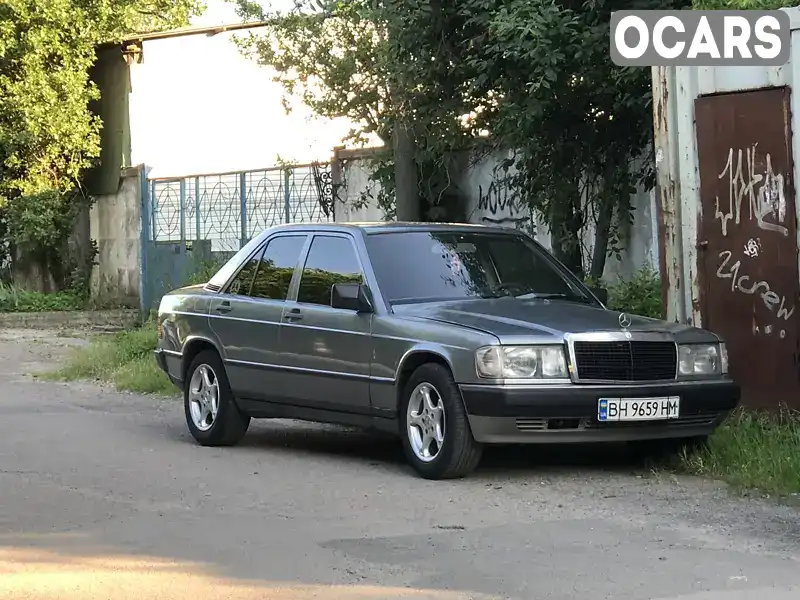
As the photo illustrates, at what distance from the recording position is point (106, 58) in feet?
91.4

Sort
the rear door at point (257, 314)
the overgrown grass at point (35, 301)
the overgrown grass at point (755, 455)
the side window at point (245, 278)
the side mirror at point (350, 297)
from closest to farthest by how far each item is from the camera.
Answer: the overgrown grass at point (755, 455) < the side mirror at point (350, 297) < the rear door at point (257, 314) < the side window at point (245, 278) < the overgrown grass at point (35, 301)

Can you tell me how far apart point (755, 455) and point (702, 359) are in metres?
0.67

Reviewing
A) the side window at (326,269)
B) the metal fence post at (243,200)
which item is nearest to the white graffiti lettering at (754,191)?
the side window at (326,269)

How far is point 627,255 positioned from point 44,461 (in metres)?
6.92

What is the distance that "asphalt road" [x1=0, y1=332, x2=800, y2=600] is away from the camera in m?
5.92

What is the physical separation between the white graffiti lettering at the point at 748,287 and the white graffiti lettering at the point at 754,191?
0.25 metres

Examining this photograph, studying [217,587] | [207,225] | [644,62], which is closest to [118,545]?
[217,587]

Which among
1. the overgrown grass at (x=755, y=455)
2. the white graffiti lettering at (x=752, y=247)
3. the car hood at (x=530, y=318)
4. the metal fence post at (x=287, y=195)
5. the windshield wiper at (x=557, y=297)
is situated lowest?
the overgrown grass at (x=755, y=455)

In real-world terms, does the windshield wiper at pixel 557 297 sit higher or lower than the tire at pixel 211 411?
higher

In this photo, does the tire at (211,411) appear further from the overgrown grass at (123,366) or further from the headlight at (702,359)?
the overgrown grass at (123,366)

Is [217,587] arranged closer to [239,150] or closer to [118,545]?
[118,545]

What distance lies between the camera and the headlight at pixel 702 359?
→ 873 cm

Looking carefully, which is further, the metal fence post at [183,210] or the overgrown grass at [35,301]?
the overgrown grass at [35,301]

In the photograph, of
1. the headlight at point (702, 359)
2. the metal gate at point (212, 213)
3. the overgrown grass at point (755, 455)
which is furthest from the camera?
the metal gate at point (212, 213)
